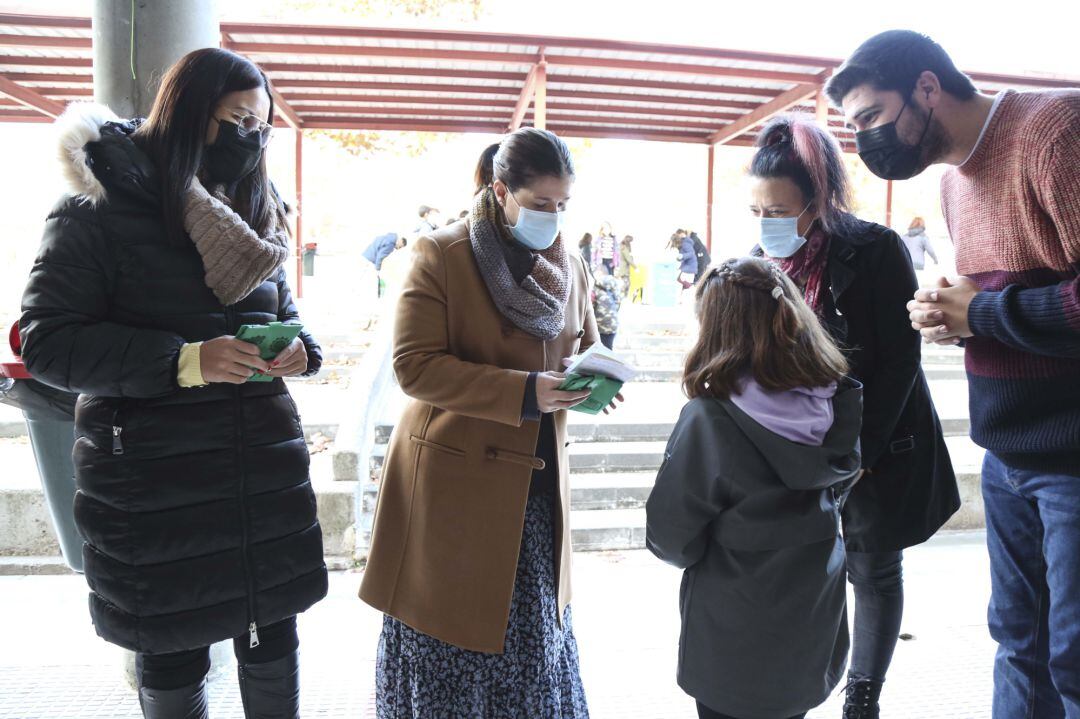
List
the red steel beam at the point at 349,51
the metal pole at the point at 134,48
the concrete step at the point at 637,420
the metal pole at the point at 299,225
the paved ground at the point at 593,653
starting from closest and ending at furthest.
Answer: the metal pole at the point at 134,48
the paved ground at the point at 593,653
the concrete step at the point at 637,420
the red steel beam at the point at 349,51
the metal pole at the point at 299,225

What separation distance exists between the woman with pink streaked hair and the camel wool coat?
918 millimetres

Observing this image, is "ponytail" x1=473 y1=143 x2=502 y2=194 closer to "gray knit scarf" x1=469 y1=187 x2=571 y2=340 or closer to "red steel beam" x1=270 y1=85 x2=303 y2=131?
"gray knit scarf" x1=469 y1=187 x2=571 y2=340

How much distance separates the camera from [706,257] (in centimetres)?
1332

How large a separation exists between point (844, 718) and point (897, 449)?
0.93 metres

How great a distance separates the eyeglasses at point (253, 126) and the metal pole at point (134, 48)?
0.83 m

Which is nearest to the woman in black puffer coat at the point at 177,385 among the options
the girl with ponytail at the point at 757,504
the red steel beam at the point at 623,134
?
the girl with ponytail at the point at 757,504

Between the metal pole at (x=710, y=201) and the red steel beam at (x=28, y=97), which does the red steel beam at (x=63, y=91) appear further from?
the metal pole at (x=710, y=201)

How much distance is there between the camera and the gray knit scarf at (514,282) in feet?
6.75

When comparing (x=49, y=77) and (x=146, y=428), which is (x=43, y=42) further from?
(x=146, y=428)

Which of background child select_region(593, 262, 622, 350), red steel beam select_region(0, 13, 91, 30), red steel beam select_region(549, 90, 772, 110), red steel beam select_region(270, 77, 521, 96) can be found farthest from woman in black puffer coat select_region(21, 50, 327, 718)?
red steel beam select_region(549, 90, 772, 110)

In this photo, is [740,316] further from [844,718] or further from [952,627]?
[952,627]

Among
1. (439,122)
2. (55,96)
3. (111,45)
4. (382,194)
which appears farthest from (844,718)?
(382,194)

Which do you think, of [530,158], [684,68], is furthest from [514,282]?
[684,68]

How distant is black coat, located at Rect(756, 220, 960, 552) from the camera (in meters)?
2.24
